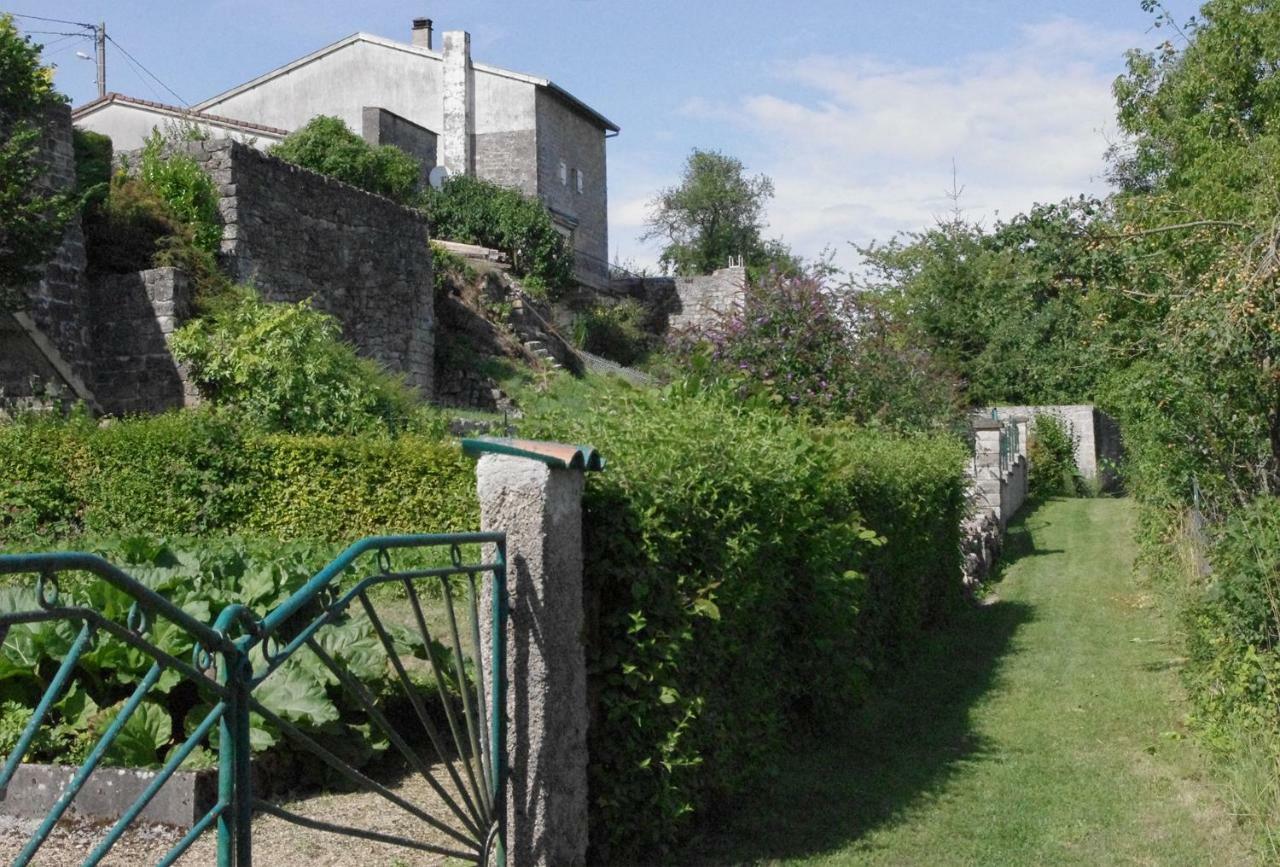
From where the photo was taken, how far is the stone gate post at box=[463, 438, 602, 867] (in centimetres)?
402

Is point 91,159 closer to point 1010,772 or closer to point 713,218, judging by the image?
point 1010,772

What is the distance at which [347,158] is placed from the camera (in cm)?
2648

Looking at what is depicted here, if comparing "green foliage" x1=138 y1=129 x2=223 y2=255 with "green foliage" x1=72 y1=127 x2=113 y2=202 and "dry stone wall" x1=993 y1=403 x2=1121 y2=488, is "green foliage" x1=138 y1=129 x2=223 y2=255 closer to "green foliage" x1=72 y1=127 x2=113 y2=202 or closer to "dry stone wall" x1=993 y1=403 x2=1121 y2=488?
"green foliage" x1=72 y1=127 x2=113 y2=202

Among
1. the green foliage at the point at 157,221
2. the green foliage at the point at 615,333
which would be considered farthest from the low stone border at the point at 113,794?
the green foliage at the point at 615,333

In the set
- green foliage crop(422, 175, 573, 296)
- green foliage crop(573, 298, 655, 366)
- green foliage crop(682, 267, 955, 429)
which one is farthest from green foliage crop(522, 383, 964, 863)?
green foliage crop(422, 175, 573, 296)

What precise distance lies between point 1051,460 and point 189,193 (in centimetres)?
1820

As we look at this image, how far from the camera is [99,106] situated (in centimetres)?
2709

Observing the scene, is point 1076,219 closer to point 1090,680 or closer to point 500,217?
point 1090,680

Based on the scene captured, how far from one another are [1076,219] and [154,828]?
7818 mm

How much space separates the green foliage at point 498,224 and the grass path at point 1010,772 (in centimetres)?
2086

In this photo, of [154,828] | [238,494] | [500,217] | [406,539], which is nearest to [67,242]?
[238,494]

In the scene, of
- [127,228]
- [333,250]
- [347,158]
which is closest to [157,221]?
[127,228]

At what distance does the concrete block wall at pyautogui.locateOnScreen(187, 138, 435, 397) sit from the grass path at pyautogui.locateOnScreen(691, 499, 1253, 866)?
10.4 m

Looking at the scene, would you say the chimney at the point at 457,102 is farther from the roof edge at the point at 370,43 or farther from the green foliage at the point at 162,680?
the green foliage at the point at 162,680
